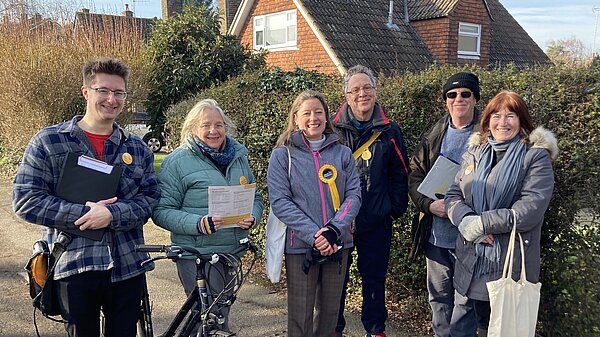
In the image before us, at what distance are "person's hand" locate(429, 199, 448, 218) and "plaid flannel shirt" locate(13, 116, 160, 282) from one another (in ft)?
6.30

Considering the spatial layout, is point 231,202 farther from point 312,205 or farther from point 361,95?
point 361,95

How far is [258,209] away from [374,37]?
13.2 meters

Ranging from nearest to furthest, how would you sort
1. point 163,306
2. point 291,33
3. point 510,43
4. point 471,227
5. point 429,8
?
point 471,227 → point 163,306 → point 291,33 → point 429,8 → point 510,43

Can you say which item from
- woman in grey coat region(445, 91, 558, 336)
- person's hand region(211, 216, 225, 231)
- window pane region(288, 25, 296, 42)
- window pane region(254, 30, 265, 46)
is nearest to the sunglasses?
woman in grey coat region(445, 91, 558, 336)

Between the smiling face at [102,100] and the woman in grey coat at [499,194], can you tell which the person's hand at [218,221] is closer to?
the smiling face at [102,100]

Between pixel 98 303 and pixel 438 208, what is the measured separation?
234 centimetres

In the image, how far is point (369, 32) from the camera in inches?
618

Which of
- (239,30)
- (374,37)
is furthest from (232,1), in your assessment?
(374,37)

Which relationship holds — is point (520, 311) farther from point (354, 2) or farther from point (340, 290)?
point (354, 2)

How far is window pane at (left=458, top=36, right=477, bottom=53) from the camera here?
1712cm

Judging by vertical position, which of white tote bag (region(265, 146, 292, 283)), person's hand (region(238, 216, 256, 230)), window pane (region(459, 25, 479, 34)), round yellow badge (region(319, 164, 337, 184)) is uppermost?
window pane (region(459, 25, 479, 34))

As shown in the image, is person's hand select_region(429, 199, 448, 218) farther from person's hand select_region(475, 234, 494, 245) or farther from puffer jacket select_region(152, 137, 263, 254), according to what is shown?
puffer jacket select_region(152, 137, 263, 254)

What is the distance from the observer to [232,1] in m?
25.2

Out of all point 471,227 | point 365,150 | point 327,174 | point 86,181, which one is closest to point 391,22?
point 365,150
